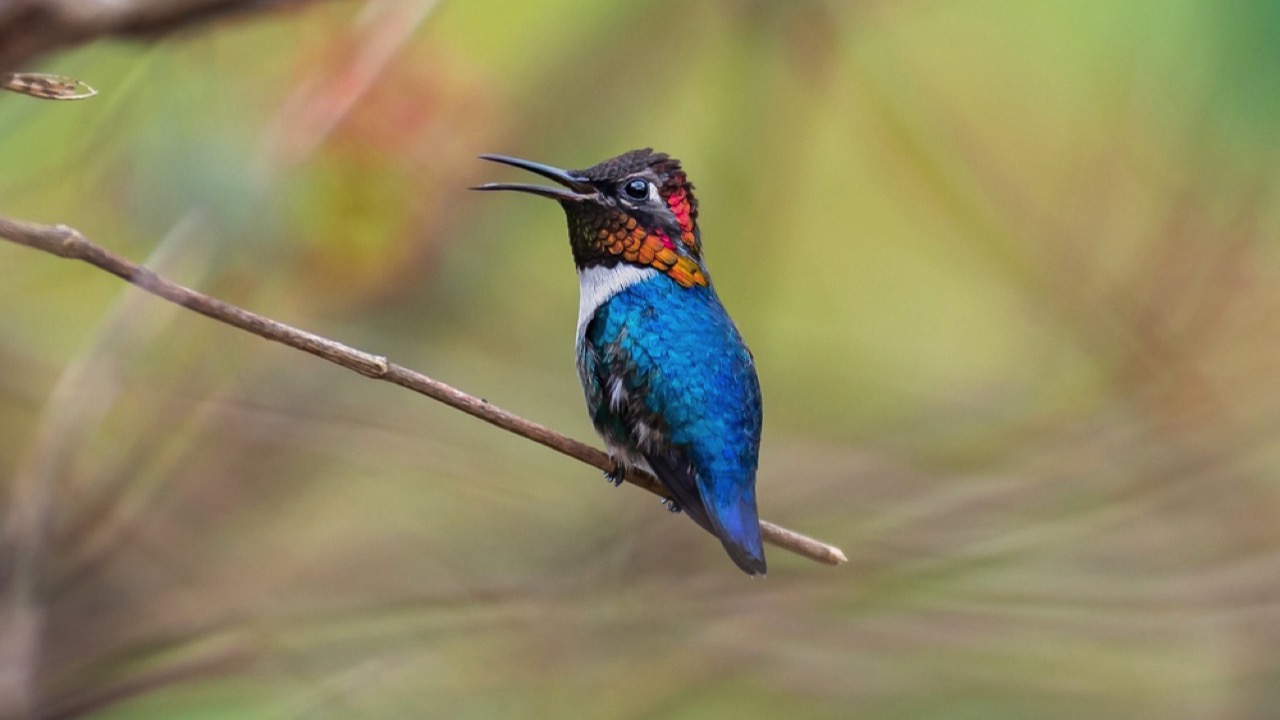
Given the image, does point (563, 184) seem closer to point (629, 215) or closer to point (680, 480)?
point (629, 215)

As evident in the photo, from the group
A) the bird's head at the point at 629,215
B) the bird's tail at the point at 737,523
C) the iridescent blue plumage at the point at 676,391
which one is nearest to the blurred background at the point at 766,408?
the bird's head at the point at 629,215

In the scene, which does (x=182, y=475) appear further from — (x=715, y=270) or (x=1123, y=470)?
(x=1123, y=470)

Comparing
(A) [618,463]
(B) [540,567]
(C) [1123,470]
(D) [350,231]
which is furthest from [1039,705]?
(D) [350,231]

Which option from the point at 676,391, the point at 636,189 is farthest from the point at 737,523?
the point at 636,189

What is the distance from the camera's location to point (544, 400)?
9.02ft

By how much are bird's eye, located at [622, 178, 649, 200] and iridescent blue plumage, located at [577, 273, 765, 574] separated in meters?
0.16

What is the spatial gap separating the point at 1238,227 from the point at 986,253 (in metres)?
0.51

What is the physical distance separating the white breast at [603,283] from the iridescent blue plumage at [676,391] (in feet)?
0.05

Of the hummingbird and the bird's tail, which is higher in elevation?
the hummingbird

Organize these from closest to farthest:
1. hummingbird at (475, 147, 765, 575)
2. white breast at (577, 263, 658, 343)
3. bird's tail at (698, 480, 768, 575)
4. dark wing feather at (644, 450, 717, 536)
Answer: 1. bird's tail at (698, 480, 768, 575)
2. dark wing feather at (644, 450, 717, 536)
3. hummingbird at (475, 147, 765, 575)
4. white breast at (577, 263, 658, 343)

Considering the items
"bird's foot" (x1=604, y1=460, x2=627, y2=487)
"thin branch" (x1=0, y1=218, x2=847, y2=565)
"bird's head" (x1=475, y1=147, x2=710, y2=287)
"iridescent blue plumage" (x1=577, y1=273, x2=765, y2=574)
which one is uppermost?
"bird's head" (x1=475, y1=147, x2=710, y2=287)

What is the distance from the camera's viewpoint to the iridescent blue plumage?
185cm

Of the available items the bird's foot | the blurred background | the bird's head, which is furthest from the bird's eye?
the bird's foot

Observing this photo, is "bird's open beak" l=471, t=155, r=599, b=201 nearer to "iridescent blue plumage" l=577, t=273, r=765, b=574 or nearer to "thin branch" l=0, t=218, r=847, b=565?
"iridescent blue plumage" l=577, t=273, r=765, b=574
